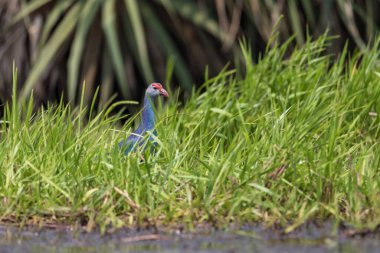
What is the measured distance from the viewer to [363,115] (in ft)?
19.3

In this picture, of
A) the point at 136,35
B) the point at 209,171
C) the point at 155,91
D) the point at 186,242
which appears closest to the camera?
the point at 186,242

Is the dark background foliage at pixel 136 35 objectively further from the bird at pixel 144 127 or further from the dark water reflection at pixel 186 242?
the dark water reflection at pixel 186 242

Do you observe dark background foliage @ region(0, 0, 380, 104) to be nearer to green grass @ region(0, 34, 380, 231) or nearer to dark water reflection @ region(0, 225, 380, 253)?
green grass @ region(0, 34, 380, 231)

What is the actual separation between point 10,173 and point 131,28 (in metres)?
3.58

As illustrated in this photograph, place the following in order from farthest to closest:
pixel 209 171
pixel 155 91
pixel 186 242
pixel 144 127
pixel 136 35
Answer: pixel 136 35 → pixel 155 91 → pixel 144 127 → pixel 209 171 → pixel 186 242

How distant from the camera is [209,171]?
4949mm

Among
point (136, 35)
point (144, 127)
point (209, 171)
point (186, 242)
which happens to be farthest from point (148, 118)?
point (136, 35)

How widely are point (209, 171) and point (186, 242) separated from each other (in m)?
0.68

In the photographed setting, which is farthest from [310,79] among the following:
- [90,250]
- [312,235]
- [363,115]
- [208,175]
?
[90,250]

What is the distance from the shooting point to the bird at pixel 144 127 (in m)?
5.32

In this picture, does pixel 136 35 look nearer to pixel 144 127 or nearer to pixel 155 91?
pixel 155 91

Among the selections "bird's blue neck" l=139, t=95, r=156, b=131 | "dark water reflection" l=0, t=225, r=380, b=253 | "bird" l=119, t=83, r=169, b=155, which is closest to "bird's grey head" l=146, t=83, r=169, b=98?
"bird" l=119, t=83, r=169, b=155

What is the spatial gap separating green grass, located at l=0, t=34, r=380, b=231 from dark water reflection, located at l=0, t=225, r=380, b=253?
0.08m

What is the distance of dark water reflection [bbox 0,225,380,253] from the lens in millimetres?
4160
